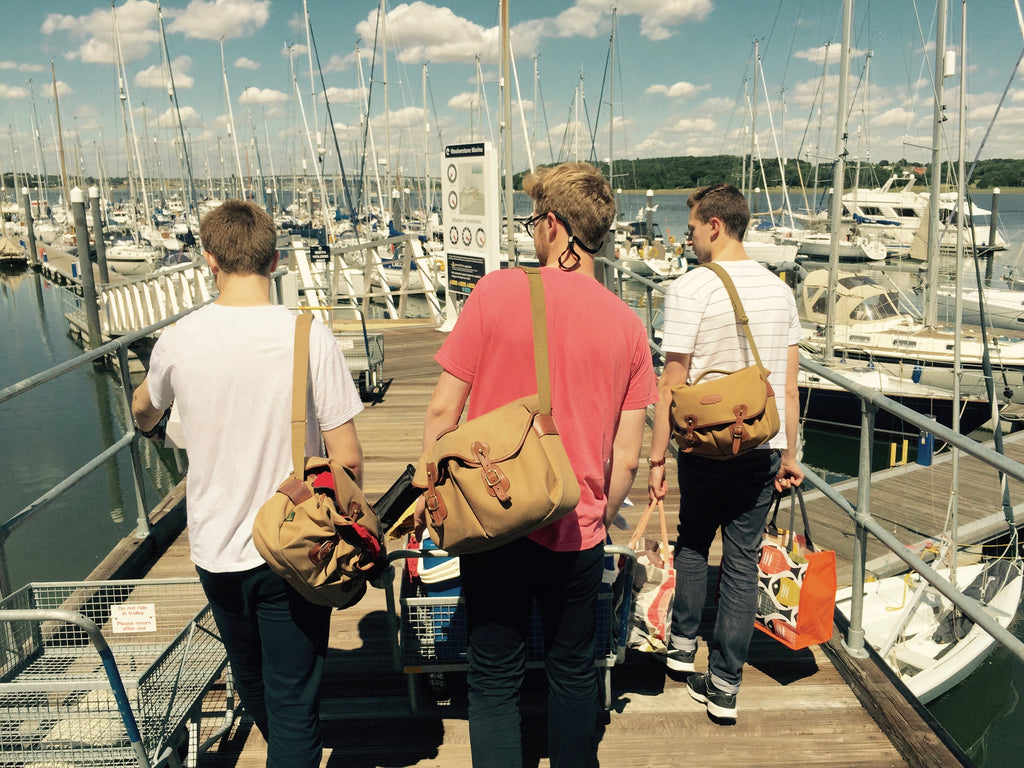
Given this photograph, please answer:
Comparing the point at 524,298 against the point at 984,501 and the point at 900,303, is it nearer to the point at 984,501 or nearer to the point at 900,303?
the point at 984,501

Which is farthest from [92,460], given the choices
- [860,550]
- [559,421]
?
[860,550]

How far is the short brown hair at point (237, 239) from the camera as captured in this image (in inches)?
76.7

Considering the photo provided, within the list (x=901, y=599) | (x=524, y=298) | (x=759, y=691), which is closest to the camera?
(x=524, y=298)

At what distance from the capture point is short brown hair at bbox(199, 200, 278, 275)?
1.95 meters

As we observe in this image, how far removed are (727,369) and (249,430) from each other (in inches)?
64.7

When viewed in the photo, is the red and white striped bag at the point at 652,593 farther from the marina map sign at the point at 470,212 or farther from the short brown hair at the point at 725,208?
the marina map sign at the point at 470,212

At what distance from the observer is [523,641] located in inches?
77.5

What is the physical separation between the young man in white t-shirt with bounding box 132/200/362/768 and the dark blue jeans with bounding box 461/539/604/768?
1.57ft

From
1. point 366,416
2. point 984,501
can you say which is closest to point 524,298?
point 366,416

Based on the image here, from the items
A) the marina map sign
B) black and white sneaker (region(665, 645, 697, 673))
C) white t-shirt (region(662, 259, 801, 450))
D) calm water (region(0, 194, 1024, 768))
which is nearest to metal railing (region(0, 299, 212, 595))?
calm water (region(0, 194, 1024, 768))

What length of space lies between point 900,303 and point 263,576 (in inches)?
794

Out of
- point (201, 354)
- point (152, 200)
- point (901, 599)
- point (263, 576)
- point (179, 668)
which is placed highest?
point (152, 200)

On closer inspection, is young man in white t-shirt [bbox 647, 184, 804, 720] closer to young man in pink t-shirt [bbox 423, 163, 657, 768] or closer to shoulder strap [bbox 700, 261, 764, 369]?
shoulder strap [bbox 700, 261, 764, 369]

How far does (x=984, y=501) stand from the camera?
28.5 feet
